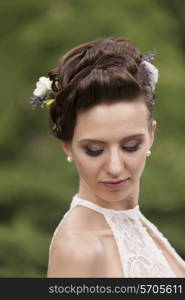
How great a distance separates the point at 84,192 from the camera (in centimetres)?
247

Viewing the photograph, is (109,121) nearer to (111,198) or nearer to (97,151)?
(97,151)

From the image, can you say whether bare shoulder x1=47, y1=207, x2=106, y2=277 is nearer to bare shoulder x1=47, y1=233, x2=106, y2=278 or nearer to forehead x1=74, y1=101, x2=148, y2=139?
bare shoulder x1=47, y1=233, x2=106, y2=278

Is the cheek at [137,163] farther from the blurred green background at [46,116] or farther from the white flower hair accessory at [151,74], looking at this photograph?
the blurred green background at [46,116]

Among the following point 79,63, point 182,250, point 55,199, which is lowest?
point 182,250

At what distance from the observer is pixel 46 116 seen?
7.21 metres

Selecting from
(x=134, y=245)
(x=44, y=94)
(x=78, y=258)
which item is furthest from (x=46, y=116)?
(x=78, y=258)

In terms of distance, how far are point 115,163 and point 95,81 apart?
27 centimetres

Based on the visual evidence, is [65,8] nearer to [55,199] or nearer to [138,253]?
[55,199]

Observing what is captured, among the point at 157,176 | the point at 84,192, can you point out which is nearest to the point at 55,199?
the point at 157,176

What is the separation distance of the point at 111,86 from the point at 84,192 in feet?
1.29

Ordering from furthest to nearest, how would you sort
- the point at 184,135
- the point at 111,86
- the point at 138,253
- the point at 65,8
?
the point at 65,8 → the point at 184,135 → the point at 138,253 → the point at 111,86

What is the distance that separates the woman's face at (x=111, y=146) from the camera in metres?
2.30

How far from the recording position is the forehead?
2295 millimetres

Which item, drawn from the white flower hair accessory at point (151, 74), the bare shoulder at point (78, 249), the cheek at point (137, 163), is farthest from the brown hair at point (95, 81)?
the bare shoulder at point (78, 249)
